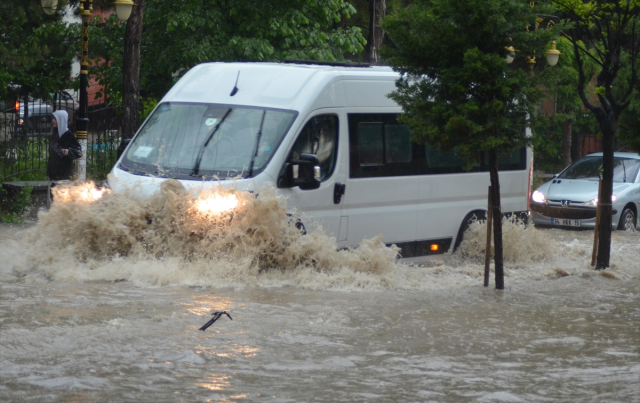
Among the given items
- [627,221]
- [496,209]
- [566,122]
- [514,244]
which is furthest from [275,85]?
[566,122]

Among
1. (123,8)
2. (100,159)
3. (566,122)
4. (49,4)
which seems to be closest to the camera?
(123,8)

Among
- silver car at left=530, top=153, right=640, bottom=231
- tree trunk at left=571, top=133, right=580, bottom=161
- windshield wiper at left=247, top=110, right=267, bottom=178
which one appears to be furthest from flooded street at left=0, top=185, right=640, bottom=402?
tree trunk at left=571, top=133, right=580, bottom=161

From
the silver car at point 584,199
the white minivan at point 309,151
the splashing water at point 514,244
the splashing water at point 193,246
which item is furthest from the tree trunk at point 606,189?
the silver car at point 584,199

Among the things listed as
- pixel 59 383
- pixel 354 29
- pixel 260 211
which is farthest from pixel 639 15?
pixel 354 29

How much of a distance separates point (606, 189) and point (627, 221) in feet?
23.0

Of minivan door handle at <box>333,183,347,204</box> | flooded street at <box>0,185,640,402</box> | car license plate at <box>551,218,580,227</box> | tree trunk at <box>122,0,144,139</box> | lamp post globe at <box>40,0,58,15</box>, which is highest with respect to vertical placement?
lamp post globe at <box>40,0,58,15</box>

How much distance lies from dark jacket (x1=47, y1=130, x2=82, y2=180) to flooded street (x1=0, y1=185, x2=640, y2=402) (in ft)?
10.6

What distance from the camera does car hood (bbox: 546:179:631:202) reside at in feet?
59.5

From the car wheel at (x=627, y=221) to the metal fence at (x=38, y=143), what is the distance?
9975mm

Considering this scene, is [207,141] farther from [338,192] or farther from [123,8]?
[123,8]

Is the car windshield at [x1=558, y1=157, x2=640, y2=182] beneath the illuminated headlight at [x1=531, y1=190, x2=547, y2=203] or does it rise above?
above

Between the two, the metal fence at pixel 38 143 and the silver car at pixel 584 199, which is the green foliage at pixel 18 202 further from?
the silver car at pixel 584 199

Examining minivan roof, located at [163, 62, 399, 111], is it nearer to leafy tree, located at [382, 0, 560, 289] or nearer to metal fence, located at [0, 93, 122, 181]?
leafy tree, located at [382, 0, 560, 289]

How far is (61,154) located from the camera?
15539 millimetres
